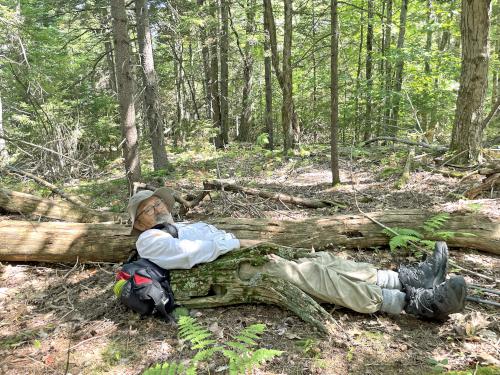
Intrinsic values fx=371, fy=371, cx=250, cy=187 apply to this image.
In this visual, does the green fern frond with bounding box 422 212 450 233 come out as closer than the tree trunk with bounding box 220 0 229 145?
Yes

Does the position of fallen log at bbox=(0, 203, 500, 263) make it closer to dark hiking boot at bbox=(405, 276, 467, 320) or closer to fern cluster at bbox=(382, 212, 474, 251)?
fern cluster at bbox=(382, 212, 474, 251)

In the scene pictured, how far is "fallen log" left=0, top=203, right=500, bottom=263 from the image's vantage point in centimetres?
509

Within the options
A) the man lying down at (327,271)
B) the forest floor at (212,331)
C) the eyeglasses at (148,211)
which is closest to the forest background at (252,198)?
the forest floor at (212,331)

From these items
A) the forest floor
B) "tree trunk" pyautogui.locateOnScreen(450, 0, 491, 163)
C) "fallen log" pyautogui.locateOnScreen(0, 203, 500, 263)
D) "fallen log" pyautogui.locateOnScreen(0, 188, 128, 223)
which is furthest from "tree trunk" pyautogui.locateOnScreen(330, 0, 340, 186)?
"fallen log" pyautogui.locateOnScreen(0, 188, 128, 223)

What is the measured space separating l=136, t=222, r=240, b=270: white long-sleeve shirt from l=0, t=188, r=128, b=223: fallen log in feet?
9.82

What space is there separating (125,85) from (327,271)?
585cm

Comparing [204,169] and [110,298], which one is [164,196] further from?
[204,169]

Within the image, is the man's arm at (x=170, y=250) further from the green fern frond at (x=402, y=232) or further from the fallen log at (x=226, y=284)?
the green fern frond at (x=402, y=232)

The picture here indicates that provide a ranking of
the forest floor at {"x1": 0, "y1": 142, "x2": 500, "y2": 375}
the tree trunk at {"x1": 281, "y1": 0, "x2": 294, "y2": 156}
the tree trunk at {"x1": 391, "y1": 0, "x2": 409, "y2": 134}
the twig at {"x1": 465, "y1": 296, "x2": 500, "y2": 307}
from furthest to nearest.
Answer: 1. the tree trunk at {"x1": 391, "y1": 0, "x2": 409, "y2": 134}
2. the tree trunk at {"x1": 281, "y1": 0, "x2": 294, "y2": 156}
3. the twig at {"x1": 465, "y1": 296, "x2": 500, "y2": 307}
4. the forest floor at {"x1": 0, "y1": 142, "x2": 500, "y2": 375}

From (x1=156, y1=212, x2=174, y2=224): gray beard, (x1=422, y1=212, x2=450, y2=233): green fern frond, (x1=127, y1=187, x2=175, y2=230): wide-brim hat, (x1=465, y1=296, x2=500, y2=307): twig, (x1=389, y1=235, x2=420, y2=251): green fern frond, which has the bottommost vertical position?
(x1=465, y1=296, x2=500, y2=307): twig

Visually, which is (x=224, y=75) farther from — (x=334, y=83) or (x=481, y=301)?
(x=481, y=301)

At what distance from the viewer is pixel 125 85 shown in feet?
24.9

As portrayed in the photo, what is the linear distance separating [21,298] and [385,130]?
1610cm

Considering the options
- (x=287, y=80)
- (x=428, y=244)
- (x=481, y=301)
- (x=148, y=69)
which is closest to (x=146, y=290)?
(x=481, y=301)
